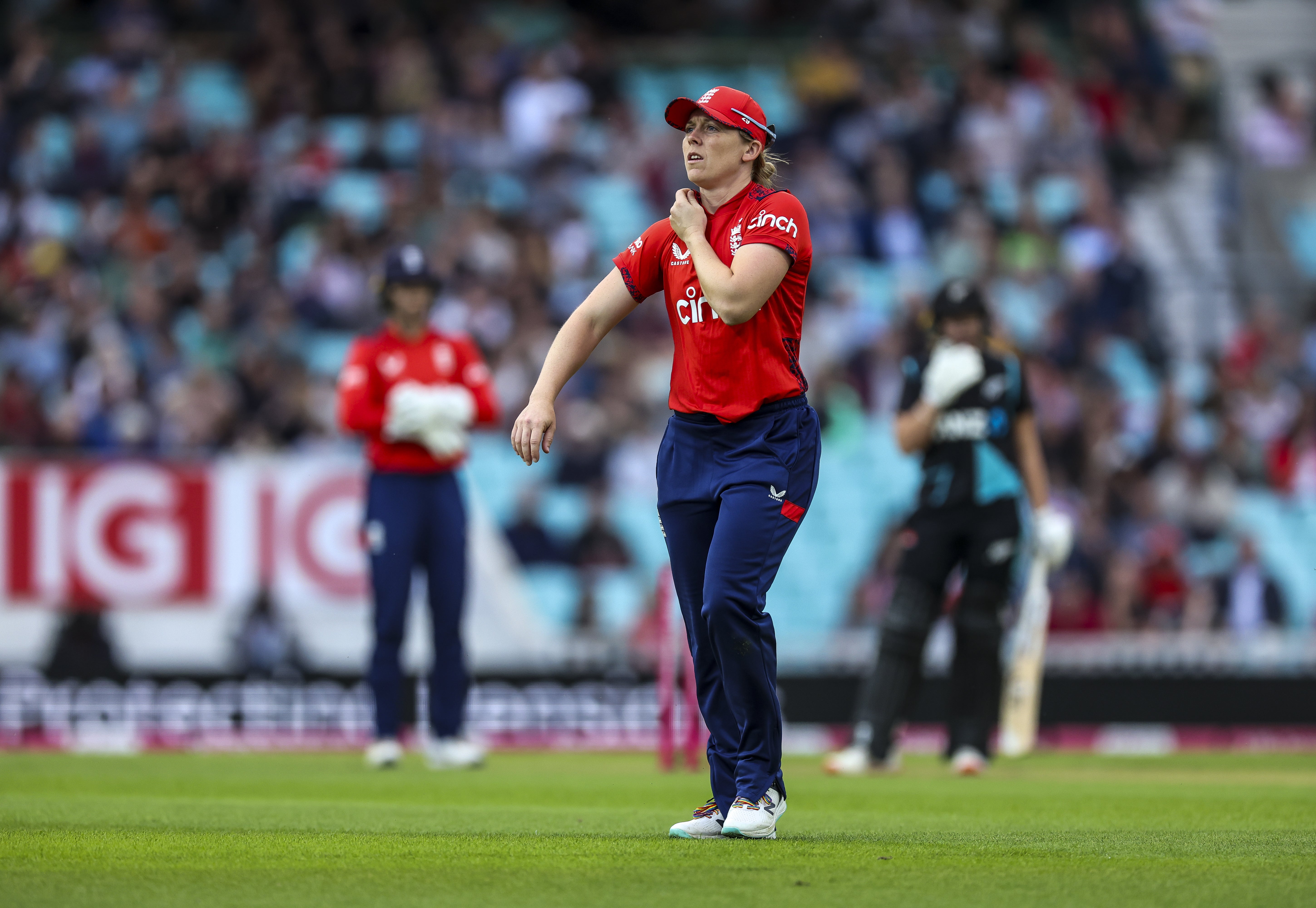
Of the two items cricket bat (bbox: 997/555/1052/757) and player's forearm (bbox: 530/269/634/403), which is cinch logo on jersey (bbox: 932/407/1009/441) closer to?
cricket bat (bbox: 997/555/1052/757)

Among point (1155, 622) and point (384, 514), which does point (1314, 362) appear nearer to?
point (1155, 622)

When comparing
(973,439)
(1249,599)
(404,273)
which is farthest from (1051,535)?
(1249,599)

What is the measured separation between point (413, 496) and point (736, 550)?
450 cm

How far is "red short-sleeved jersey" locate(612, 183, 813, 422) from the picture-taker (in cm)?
578

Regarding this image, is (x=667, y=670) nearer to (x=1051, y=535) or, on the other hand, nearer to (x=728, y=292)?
(x=1051, y=535)

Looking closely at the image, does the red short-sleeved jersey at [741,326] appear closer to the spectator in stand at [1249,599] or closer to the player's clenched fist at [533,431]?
the player's clenched fist at [533,431]

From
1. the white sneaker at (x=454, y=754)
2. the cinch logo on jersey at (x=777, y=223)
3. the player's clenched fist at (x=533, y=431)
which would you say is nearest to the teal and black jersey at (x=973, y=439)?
the white sneaker at (x=454, y=754)

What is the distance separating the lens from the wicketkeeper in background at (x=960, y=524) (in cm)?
955

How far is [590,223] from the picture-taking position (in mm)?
18703

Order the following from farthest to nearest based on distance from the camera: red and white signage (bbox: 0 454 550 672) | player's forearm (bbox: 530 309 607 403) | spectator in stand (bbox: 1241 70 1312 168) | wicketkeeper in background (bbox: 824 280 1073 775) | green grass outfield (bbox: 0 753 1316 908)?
spectator in stand (bbox: 1241 70 1312 168)
red and white signage (bbox: 0 454 550 672)
wicketkeeper in background (bbox: 824 280 1073 775)
player's forearm (bbox: 530 309 607 403)
green grass outfield (bbox: 0 753 1316 908)

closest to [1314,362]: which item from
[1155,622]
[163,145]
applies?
[1155,622]

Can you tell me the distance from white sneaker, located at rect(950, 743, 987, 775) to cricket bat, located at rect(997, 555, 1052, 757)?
0.88 m

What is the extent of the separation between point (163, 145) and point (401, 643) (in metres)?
9.66

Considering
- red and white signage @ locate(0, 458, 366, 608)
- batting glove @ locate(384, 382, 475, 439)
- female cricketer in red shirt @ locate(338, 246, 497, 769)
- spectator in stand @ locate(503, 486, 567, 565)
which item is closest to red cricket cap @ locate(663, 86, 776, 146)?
batting glove @ locate(384, 382, 475, 439)
